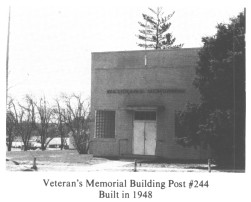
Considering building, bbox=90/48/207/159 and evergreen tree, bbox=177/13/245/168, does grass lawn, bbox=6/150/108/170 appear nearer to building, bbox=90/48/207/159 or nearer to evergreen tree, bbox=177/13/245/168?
building, bbox=90/48/207/159

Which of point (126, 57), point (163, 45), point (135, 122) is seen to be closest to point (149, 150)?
point (135, 122)

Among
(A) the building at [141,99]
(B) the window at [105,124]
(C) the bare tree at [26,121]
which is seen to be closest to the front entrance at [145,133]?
(A) the building at [141,99]

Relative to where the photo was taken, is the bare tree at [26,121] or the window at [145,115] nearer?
the window at [145,115]

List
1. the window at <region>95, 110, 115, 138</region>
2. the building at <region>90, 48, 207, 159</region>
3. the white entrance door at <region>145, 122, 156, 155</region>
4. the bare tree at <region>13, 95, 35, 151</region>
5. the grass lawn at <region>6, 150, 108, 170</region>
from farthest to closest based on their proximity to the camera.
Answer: the bare tree at <region>13, 95, 35, 151</region> < the window at <region>95, 110, 115, 138</region> < the white entrance door at <region>145, 122, 156, 155</region> < the building at <region>90, 48, 207, 159</region> < the grass lawn at <region>6, 150, 108, 170</region>

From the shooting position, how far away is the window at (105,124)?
62.1 ft

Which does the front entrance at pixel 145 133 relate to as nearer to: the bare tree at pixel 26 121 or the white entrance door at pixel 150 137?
the white entrance door at pixel 150 137

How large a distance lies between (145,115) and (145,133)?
82cm

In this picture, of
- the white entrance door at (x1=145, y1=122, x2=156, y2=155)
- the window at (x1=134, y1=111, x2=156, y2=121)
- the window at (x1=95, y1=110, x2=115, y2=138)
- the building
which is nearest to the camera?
the building

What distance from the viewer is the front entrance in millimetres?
18344

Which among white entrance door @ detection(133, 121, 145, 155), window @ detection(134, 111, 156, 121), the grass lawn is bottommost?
the grass lawn

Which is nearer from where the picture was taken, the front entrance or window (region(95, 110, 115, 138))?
the front entrance

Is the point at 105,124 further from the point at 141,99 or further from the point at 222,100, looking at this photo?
the point at 222,100

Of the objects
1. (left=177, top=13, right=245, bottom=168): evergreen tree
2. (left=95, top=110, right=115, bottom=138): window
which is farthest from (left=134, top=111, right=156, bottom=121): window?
(left=177, top=13, right=245, bottom=168): evergreen tree

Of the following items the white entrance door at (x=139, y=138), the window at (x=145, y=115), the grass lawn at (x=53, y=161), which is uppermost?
the window at (x=145, y=115)
